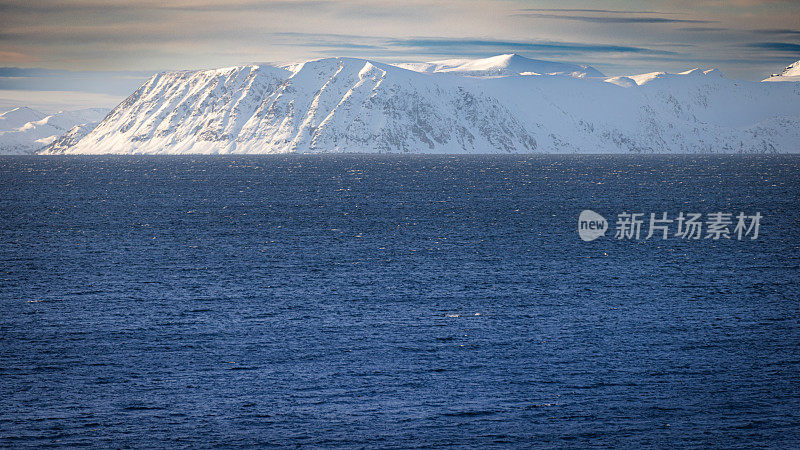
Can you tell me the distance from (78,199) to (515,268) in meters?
138

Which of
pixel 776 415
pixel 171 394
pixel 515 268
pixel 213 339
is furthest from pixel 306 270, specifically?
pixel 776 415

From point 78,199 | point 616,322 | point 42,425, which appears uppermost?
point 78,199

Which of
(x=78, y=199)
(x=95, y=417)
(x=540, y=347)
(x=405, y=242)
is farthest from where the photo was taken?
(x=78, y=199)

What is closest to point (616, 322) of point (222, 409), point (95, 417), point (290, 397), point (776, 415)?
point (776, 415)

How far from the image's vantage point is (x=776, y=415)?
4275cm

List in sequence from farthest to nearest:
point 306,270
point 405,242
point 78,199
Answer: point 78,199, point 405,242, point 306,270

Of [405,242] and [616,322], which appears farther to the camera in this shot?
[405,242]

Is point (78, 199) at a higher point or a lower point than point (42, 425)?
higher

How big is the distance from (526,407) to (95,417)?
929 inches

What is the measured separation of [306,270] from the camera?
8981 cm

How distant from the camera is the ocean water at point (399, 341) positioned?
A: 41.5m

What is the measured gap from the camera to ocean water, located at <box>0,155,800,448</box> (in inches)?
1635

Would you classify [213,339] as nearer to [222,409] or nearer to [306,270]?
[222,409]

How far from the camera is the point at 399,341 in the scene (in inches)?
2276
